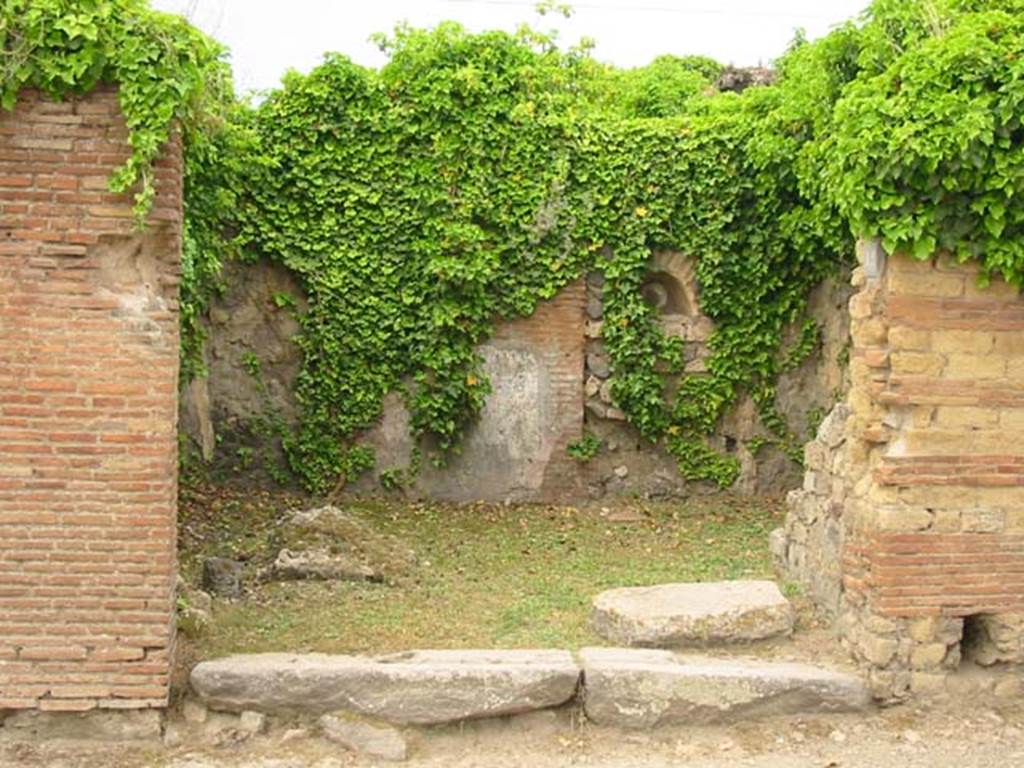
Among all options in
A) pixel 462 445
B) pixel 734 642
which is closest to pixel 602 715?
pixel 734 642

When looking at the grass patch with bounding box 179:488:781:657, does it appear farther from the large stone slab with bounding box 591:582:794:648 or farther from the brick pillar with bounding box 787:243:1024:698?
the brick pillar with bounding box 787:243:1024:698

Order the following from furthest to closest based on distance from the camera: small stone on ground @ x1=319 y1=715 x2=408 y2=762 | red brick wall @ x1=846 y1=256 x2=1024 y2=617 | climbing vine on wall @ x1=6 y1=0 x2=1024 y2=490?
climbing vine on wall @ x1=6 y1=0 x2=1024 y2=490 < red brick wall @ x1=846 y1=256 x2=1024 y2=617 < small stone on ground @ x1=319 y1=715 x2=408 y2=762

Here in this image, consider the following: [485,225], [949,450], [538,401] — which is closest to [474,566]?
[538,401]

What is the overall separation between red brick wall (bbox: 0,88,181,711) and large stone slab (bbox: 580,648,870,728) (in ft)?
7.11

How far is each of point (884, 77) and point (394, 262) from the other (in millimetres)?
6036

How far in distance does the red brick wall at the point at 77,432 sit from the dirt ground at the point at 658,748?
11.2 inches

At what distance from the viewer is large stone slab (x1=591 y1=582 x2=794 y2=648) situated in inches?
253

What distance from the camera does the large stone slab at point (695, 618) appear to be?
6.43m

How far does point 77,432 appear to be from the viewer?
5387mm

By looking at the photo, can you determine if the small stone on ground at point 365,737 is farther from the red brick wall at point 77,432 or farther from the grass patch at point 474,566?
the red brick wall at point 77,432

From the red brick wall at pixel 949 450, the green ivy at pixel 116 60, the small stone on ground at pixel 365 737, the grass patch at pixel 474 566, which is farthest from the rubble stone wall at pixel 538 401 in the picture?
the green ivy at pixel 116 60

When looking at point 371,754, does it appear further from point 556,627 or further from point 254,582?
point 254,582

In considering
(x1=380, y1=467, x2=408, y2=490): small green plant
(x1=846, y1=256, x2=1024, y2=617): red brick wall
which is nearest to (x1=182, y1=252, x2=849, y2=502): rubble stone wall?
(x1=380, y1=467, x2=408, y2=490): small green plant

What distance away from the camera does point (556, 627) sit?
694 centimetres
